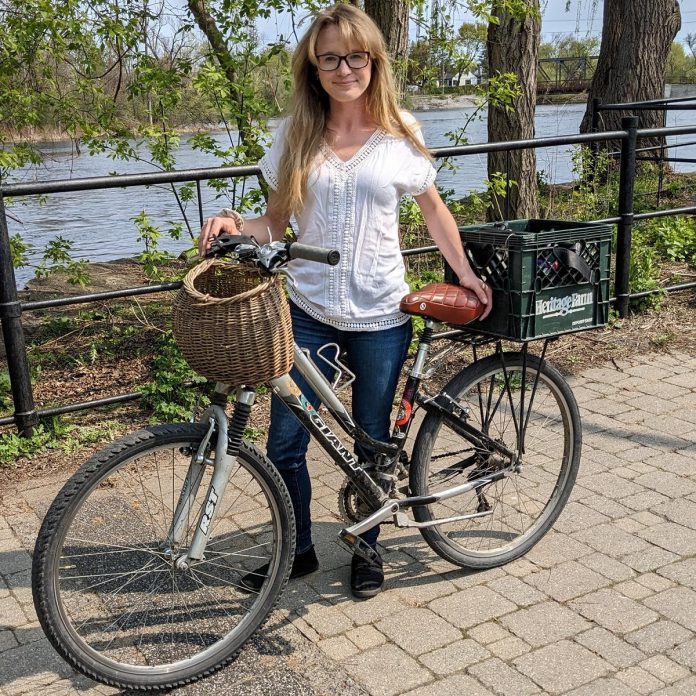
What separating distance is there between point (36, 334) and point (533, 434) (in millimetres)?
4097

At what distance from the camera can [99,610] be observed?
3301 mm

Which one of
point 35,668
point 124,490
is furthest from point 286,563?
point 35,668

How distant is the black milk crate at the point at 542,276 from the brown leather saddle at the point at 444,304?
0.11 meters

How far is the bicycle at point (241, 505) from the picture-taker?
2.78m

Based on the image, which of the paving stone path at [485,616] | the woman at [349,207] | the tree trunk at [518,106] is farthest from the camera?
the tree trunk at [518,106]

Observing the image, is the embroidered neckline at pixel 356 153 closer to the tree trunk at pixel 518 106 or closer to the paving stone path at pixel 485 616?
the paving stone path at pixel 485 616

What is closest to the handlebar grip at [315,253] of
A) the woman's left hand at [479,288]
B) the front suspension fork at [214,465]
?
the front suspension fork at [214,465]

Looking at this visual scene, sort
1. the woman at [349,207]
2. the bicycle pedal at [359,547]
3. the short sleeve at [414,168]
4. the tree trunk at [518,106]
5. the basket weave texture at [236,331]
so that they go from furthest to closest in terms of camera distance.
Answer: the tree trunk at [518,106], the bicycle pedal at [359,547], the short sleeve at [414,168], the woman at [349,207], the basket weave texture at [236,331]

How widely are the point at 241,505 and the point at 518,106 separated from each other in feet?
17.7

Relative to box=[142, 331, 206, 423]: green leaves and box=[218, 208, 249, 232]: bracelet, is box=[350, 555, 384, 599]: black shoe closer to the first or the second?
box=[218, 208, 249, 232]: bracelet

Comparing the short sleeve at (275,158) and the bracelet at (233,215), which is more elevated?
the short sleeve at (275,158)

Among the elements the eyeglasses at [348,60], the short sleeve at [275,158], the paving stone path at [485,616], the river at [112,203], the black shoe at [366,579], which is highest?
the eyeglasses at [348,60]

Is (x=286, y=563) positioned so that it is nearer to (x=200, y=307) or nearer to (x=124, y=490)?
(x=124, y=490)

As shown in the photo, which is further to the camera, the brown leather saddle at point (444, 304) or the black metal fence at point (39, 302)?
the black metal fence at point (39, 302)
